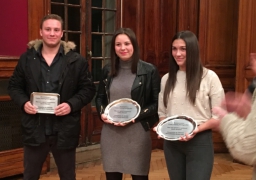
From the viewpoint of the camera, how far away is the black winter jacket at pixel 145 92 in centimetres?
238

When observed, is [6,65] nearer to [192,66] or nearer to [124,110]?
[124,110]

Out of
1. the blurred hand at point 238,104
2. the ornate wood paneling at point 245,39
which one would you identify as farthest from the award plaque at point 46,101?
the ornate wood paneling at point 245,39

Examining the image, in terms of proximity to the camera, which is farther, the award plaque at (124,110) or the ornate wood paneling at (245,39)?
the ornate wood paneling at (245,39)

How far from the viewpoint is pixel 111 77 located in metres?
2.47

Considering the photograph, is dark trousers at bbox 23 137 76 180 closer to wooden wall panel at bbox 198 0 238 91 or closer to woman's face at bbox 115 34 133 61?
woman's face at bbox 115 34 133 61

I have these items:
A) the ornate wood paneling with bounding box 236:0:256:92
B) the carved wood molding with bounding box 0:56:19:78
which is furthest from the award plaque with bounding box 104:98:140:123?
the ornate wood paneling with bounding box 236:0:256:92

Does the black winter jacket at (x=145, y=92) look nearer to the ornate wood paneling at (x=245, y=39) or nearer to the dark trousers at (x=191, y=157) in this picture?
the dark trousers at (x=191, y=157)

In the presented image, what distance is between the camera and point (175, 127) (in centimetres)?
215

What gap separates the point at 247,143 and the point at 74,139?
4.83 feet

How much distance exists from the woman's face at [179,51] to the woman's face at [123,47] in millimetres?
326

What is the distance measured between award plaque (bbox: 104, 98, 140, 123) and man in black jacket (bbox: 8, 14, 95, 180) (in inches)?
10.2

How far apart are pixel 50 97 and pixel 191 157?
0.97m

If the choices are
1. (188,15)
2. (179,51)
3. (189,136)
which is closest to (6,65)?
(179,51)

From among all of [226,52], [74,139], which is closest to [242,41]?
[226,52]
